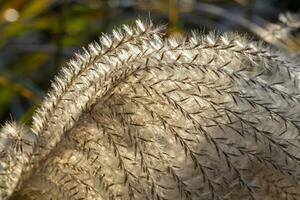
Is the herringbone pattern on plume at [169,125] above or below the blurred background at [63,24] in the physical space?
below

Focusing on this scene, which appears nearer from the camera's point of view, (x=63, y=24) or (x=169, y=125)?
(x=169, y=125)

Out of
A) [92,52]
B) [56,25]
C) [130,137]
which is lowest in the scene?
[130,137]

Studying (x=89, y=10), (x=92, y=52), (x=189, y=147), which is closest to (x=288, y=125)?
(x=189, y=147)

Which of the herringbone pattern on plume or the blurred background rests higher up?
the blurred background

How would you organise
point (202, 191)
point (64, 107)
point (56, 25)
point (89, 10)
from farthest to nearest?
point (89, 10), point (56, 25), point (64, 107), point (202, 191)

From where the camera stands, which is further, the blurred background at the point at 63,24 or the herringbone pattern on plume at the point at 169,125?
the blurred background at the point at 63,24

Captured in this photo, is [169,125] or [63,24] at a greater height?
[63,24]

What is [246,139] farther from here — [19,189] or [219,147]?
[19,189]

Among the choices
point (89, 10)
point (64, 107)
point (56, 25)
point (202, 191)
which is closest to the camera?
point (202, 191)
